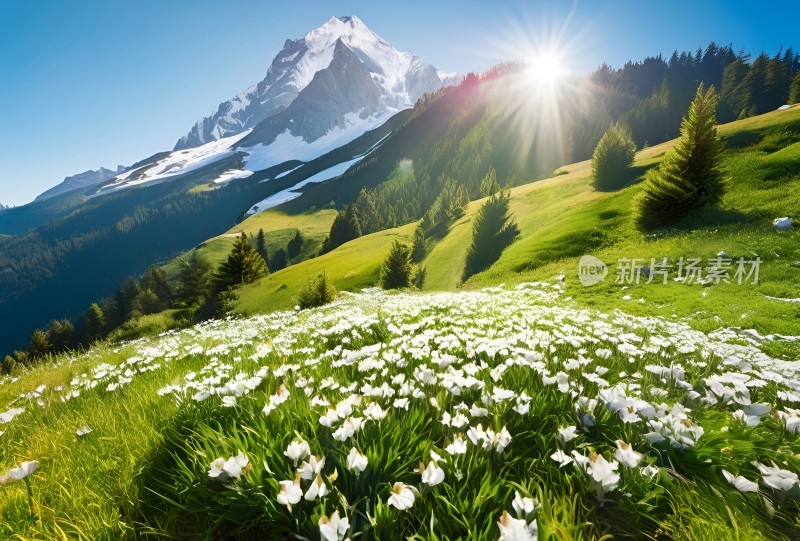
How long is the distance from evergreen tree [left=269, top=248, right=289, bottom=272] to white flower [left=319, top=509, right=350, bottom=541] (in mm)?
143336

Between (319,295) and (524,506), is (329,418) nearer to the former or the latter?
(524,506)

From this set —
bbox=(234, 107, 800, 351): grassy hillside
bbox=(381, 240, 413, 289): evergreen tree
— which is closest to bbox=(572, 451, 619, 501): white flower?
bbox=(234, 107, 800, 351): grassy hillside

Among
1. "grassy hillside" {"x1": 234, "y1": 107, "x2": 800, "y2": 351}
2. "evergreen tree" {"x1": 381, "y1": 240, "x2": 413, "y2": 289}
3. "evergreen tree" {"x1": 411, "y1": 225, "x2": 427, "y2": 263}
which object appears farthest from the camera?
"evergreen tree" {"x1": 411, "y1": 225, "x2": 427, "y2": 263}

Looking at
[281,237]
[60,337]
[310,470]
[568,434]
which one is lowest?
[60,337]

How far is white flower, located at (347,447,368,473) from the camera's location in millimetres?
1859

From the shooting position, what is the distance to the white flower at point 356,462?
1.86 metres

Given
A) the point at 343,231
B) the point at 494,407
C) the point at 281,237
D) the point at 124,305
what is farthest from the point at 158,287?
the point at 494,407

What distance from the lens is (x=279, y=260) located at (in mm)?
138250

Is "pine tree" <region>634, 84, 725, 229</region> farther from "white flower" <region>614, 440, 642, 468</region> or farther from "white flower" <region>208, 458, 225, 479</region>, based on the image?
"white flower" <region>208, 458, 225, 479</region>

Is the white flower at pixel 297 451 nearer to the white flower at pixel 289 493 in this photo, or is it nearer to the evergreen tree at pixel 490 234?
the white flower at pixel 289 493

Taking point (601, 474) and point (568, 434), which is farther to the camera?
point (568, 434)

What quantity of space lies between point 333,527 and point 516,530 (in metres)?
0.82

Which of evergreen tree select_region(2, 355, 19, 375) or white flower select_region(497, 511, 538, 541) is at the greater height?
white flower select_region(497, 511, 538, 541)

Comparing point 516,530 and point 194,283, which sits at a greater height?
point 516,530
